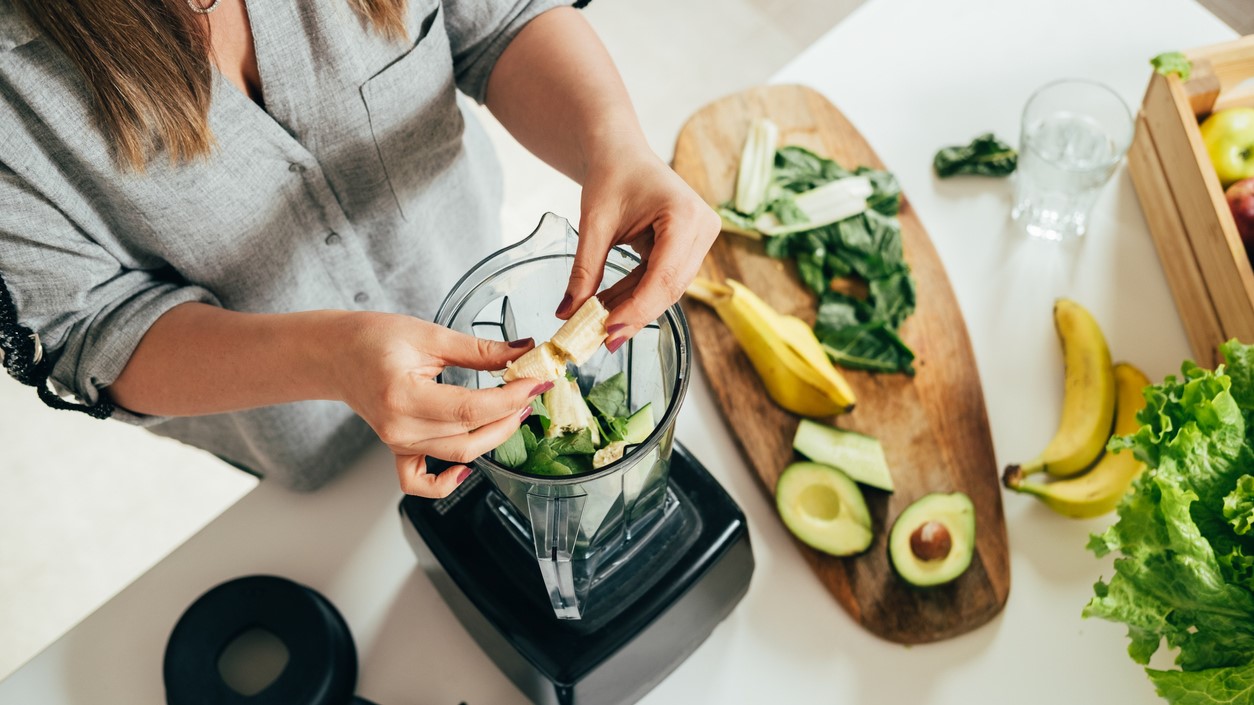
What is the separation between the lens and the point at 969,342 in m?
1.22

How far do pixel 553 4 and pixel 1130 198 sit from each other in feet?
2.87

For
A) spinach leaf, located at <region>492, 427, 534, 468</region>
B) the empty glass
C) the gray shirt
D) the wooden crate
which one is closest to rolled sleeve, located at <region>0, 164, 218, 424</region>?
the gray shirt

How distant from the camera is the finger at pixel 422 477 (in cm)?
78

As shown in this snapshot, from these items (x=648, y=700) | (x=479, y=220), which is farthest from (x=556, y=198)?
(x=648, y=700)

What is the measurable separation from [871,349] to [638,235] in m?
0.50

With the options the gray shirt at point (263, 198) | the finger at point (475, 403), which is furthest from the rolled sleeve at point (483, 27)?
the finger at point (475, 403)

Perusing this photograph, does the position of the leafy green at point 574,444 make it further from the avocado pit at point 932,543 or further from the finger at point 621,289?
the avocado pit at point 932,543

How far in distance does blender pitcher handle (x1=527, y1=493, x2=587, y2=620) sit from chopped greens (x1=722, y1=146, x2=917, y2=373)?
0.54 metres

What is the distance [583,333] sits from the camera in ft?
2.38

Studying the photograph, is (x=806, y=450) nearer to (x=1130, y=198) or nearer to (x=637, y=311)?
(x=637, y=311)

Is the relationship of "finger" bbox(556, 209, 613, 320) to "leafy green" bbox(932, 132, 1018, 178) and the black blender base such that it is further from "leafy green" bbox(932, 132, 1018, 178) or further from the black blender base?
"leafy green" bbox(932, 132, 1018, 178)

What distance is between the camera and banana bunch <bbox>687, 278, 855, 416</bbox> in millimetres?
1155

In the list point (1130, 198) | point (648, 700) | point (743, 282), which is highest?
point (1130, 198)

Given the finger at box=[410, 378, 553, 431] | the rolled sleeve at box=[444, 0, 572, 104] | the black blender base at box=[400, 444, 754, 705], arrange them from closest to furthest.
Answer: the finger at box=[410, 378, 553, 431] < the black blender base at box=[400, 444, 754, 705] < the rolled sleeve at box=[444, 0, 572, 104]
